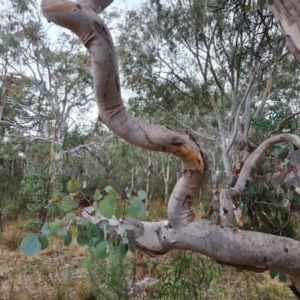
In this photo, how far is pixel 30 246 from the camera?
0.77 meters

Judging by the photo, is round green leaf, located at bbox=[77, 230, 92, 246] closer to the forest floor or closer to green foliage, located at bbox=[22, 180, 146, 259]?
green foliage, located at bbox=[22, 180, 146, 259]

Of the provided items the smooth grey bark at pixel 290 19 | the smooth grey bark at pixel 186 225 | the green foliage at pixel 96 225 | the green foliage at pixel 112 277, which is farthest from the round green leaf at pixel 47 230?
the green foliage at pixel 112 277

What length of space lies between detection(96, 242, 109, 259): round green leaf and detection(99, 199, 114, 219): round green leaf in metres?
0.07

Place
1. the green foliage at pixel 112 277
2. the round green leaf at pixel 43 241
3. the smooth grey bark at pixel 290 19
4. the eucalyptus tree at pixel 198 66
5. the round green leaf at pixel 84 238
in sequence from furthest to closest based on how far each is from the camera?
1. the eucalyptus tree at pixel 198 66
2. the green foliage at pixel 112 277
3. the smooth grey bark at pixel 290 19
4. the round green leaf at pixel 84 238
5. the round green leaf at pixel 43 241

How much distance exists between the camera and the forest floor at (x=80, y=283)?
299cm

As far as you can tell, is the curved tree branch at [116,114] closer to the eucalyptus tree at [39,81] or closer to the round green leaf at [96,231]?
the round green leaf at [96,231]

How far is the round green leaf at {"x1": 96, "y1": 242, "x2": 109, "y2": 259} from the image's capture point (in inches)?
31.7

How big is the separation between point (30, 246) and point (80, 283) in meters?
2.84

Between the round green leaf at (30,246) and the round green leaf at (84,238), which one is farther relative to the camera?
the round green leaf at (84,238)

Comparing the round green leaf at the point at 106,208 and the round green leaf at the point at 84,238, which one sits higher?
the round green leaf at the point at 106,208

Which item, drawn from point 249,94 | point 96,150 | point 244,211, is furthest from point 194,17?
point 96,150

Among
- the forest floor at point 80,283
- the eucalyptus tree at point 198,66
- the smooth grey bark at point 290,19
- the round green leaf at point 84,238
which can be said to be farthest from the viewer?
the eucalyptus tree at point 198,66

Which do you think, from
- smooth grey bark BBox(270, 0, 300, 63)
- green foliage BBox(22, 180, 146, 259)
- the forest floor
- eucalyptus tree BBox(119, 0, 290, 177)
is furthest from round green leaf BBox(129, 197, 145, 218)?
eucalyptus tree BBox(119, 0, 290, 177)

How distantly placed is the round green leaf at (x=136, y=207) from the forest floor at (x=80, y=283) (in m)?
1.59
